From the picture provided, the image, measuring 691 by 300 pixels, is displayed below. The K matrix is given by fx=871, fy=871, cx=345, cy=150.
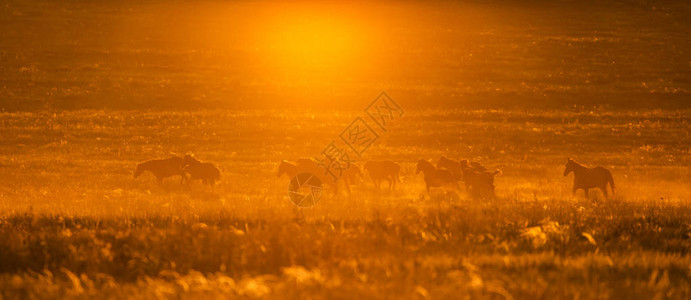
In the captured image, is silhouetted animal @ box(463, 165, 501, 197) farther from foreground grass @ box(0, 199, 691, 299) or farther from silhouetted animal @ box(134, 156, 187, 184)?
silhouetted animal @ box(134, 156, 187, 184)

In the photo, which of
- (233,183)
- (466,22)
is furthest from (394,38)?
(233,183)

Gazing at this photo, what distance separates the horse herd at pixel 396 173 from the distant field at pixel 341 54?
80.8 ft

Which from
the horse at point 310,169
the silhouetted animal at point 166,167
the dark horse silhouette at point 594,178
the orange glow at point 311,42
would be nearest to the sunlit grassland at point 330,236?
the silhouetted animal at point 166,167

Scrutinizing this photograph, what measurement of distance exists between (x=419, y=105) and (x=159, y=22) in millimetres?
36154

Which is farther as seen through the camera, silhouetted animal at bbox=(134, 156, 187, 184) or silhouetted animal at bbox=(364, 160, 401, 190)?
silhouetted animal at bbox=(134, 156, 187, 184)

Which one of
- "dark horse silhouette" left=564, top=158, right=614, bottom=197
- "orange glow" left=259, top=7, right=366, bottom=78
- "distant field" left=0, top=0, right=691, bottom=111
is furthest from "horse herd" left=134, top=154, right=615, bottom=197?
"orange glow" left=259, top=7, right=366, bottom=78

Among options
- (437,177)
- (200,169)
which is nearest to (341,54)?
(200,169)

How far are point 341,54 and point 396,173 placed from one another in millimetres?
44601

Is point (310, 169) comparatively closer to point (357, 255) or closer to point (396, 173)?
point (396, 173)

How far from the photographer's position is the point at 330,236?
43.7ft

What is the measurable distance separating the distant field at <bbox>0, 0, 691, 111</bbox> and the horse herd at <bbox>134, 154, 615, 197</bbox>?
24.6 m

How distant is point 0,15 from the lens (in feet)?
252

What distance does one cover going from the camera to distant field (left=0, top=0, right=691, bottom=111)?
176ft

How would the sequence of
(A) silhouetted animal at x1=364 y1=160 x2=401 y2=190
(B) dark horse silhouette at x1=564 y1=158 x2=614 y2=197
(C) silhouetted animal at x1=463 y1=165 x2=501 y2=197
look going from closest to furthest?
(C) silhouetted animal at x1=463 y1=165 x2=501 y2=197 < (B) dark horse silhouette at x1=564 y1=158 x2=614 y2=197 < (A) silhouetted animal at x1=364 y1=160 x2=401 y2=190
